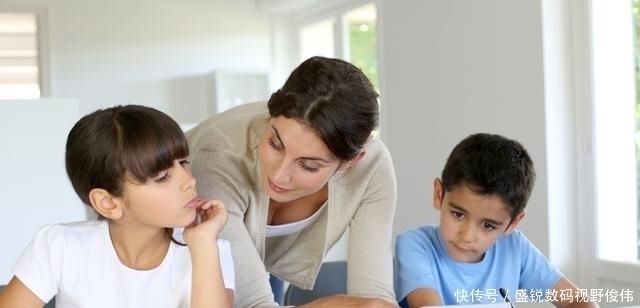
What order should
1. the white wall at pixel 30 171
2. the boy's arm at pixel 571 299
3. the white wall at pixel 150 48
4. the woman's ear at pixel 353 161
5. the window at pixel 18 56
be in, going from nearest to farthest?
the woman's ear at pixel 353 161, the boy's arm at pixel 571 299, the white wall at pixel 30 171, the window at pixel 18 56, the white wall at pixel 150 48

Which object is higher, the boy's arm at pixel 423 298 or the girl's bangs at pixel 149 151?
the girl's bangs at pixel 149 151

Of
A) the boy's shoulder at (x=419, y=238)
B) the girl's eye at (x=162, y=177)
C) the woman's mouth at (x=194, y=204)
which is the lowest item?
the boy's shoulder at (x=419, y=238)

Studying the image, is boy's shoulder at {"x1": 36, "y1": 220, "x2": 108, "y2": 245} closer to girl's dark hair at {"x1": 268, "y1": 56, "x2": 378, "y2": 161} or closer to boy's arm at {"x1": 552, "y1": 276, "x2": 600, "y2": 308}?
girl's dark hair at {"x1": 268, "y1": 56, "x2": 378, "y2": 161}

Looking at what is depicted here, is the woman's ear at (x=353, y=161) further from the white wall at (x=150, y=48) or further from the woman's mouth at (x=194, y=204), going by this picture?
the white wall at (x=150, y=48)

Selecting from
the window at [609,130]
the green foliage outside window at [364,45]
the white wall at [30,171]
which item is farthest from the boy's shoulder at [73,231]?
the green foliage outside window at [364,45]

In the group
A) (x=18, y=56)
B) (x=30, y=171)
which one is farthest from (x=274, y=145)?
(x=18, y=56)

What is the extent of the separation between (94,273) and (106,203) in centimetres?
12

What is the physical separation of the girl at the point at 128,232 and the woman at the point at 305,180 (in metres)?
0.08

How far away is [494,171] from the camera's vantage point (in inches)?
72.2

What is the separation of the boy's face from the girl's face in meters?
0.64

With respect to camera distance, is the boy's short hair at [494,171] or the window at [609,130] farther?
the window at [609,130]

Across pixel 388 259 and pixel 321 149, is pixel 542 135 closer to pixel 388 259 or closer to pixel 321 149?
pixel 388 259

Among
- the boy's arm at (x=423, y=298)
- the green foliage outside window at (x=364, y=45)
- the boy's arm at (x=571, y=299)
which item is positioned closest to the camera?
Result: the boy's arm at (x=423, y=298)

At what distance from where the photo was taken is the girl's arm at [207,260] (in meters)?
1.40
